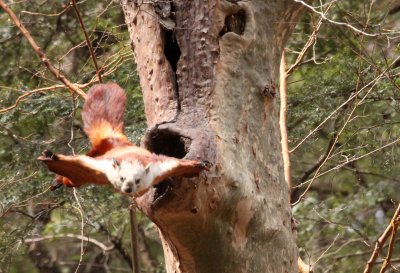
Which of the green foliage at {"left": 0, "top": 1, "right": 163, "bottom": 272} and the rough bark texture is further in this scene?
the green foliage at {"left": 0, "top": 1, "right": 163, "bottom": 272}

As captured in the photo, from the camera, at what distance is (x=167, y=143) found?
2.39m

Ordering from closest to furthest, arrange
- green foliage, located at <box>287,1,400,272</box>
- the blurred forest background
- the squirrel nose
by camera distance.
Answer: the squirrel nose, the blurred forest background, green foliage, located at <box>287,1,400,272</box>

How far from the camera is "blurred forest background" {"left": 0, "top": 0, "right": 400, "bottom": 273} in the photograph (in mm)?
4281

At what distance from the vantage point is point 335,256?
5.46m

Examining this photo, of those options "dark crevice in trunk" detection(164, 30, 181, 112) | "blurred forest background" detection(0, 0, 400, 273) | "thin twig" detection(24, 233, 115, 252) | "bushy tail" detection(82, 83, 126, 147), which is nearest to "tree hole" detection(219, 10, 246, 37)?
"dark crevice in trunk" detection(164, 30, 181, 112)

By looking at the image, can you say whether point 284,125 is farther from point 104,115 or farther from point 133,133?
point 104,115

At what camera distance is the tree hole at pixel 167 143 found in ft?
7.67

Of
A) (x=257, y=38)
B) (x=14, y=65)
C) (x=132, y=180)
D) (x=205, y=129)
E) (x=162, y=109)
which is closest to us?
(x=132, y=180)

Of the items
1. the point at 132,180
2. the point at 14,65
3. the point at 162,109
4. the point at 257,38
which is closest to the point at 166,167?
the point at 132,180

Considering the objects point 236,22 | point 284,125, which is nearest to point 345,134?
point 284,125

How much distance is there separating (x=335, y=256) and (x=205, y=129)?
3.34m

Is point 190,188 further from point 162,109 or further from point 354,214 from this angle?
point 354,214

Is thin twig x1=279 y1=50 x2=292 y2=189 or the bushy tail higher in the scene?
the bushy tail

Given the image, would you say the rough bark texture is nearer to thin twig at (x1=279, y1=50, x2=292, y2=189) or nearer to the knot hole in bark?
the knot hole in bark
